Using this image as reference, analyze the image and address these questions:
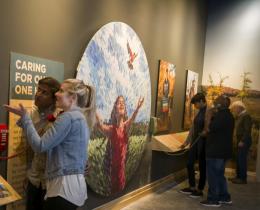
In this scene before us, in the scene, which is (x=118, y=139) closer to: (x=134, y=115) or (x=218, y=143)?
(x=134, y=115)

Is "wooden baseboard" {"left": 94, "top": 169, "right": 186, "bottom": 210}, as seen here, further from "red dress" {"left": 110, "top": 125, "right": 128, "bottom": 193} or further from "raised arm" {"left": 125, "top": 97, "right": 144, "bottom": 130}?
"raised arm" {"left": 125, "top": 97, "right": 144, "bottom": 130}

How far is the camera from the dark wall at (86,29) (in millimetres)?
2721

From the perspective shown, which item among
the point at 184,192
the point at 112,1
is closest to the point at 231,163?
the point at 184,192

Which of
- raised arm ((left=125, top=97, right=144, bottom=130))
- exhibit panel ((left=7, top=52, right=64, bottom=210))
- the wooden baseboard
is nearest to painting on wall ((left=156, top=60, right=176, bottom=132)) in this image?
raised arm ((left=125, top=97, right=144, bottom=130))

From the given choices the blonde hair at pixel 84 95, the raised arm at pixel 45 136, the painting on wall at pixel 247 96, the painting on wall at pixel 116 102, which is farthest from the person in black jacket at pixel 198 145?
the raised arm at pixel 45 136

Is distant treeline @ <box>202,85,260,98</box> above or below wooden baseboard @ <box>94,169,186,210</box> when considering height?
above

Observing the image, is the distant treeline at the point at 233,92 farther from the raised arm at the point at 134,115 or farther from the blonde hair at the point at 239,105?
the raised arm at the point at 134,115

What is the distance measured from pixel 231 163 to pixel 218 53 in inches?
87.8

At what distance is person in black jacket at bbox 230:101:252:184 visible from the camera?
6.59 meters

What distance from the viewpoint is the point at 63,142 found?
7.16 ft

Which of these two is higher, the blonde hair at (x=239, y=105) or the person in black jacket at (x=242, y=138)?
the blonde hair at (x=239, y=105)

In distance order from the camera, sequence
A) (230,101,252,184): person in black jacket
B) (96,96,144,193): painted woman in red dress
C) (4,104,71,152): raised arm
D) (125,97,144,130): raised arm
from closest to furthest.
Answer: (4,104,71,152): raised arm → (96,96,144,193): painted woman in red dress → (125,97,144,130): raised arm → (230,101,252,184): person in black jacket

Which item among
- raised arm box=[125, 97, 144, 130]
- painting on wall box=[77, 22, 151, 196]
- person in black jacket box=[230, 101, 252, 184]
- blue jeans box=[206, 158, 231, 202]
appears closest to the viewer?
painting on wall box=[77, 22, 151, 196]

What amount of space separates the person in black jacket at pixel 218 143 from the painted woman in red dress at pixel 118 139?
1147mm
